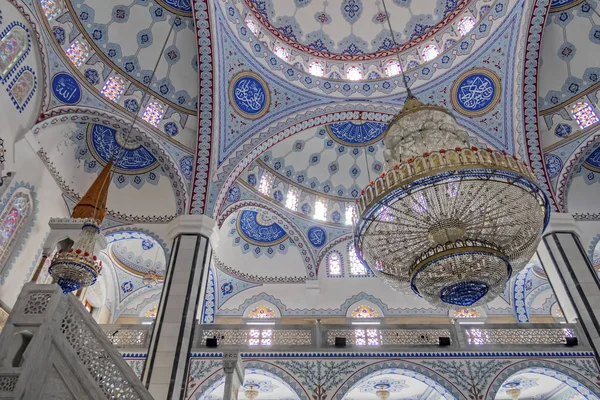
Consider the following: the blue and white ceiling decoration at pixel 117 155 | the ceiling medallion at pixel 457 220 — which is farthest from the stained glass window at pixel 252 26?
the ceiling medallion at pixel 457 220

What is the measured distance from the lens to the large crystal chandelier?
4.77 m

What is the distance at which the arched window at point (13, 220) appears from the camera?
6.87 metres

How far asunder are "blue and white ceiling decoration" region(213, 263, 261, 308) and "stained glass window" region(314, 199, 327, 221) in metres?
2.61

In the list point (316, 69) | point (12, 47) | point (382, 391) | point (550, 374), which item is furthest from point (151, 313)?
point (550, 374)

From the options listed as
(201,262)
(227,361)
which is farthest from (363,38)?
(227,361)

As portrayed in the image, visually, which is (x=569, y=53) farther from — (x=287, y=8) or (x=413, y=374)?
(x=413, y=374)

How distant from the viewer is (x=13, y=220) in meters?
7.09

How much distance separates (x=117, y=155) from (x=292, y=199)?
15.0 ft

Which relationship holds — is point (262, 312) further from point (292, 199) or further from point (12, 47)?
point (12, 47)

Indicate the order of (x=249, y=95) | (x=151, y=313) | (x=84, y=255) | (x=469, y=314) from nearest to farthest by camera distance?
(x=84, y=255), (x=249, y=95), (x=469, y=314), (x=151, y=313)

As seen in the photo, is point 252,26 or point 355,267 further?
point 355,267

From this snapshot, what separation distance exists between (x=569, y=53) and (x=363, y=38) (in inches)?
173

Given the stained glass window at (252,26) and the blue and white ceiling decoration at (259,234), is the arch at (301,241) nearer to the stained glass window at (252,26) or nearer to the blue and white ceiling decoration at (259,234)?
the blue and white ceiling decoration at (259,234)

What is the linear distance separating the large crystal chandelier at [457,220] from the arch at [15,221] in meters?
5.71
